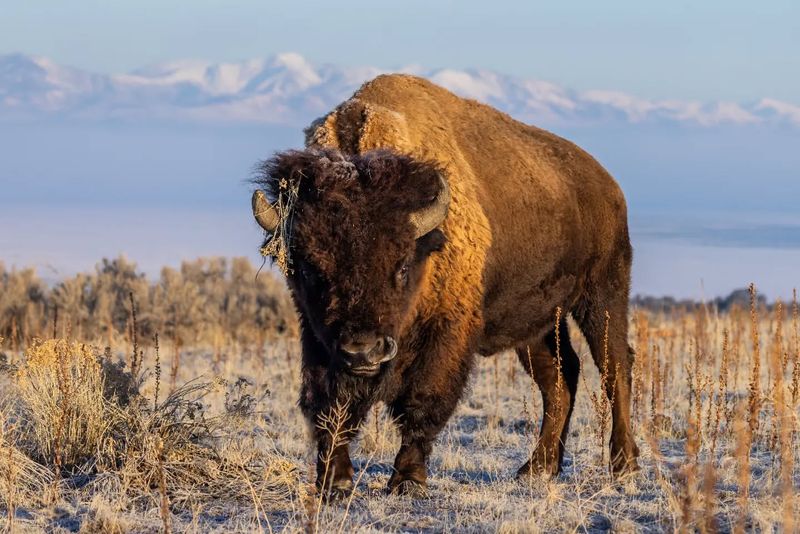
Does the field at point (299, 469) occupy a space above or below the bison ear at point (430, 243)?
below

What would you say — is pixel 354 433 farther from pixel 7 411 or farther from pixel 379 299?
pixel 7 411

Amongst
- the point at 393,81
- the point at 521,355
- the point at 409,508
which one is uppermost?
the point at 393,81

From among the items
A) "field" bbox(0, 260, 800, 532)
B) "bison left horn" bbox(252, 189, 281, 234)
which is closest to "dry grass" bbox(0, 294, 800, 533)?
"field" bbox(0, 260, 800, 532)

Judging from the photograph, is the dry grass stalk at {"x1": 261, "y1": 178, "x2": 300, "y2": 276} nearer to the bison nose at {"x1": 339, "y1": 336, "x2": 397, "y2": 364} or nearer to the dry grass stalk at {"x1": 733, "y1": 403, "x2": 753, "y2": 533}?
the bison nose at {"x1": 339, "y1": 336, "x2": 397, "y2": 364}

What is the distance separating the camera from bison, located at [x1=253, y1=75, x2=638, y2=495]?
5.58 meters

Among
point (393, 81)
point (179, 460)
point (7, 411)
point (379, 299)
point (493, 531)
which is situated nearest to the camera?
point (493, 531)

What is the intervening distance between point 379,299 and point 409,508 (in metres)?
1.11

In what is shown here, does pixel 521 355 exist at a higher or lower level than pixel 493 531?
higher

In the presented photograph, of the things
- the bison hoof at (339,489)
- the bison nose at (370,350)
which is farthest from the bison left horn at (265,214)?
the bison hoof at (339,489)

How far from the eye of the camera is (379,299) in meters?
5.45

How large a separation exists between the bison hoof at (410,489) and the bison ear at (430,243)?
4.09 ft

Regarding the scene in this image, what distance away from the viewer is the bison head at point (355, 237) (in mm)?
5402

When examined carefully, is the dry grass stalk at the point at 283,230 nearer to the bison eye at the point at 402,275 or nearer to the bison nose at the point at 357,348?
the bison eye at the point at 402,275

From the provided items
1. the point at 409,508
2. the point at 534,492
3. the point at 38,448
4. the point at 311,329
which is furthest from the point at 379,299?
the point at 38,448
